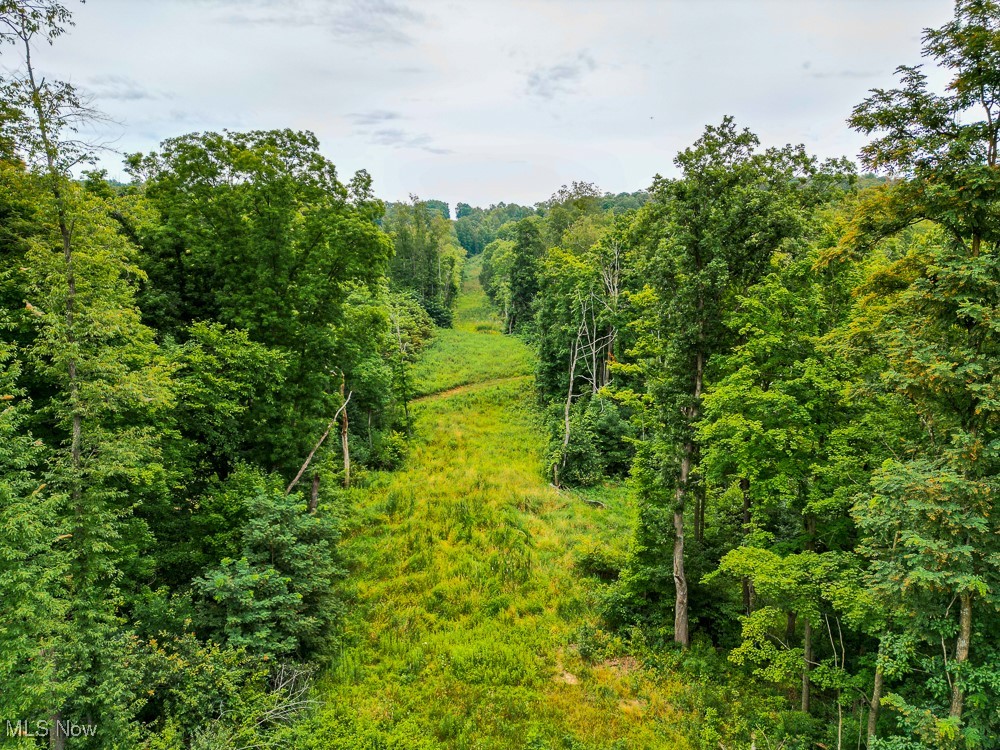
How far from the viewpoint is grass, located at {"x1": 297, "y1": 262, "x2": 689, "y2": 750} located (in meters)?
10.4

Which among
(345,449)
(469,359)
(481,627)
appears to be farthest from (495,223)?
(481,627)

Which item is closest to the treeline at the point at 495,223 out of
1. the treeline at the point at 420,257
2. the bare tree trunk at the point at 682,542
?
the treeline at the point at 420,257

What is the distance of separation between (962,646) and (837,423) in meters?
4.47

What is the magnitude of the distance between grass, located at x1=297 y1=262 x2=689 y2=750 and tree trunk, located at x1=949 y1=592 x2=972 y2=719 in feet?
16.7

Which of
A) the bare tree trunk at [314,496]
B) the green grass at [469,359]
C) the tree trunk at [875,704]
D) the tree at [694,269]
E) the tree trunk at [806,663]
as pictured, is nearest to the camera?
the tree trunk at [875,704]

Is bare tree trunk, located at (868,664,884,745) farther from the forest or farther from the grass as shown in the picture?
→ the grass

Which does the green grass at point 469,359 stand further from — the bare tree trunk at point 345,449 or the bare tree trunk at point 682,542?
the bare tree trunk at point 682,542

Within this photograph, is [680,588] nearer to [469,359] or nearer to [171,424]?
[171,424]

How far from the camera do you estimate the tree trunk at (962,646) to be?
21.6ft

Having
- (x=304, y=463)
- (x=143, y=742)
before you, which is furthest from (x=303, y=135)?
(x=143, y=742)

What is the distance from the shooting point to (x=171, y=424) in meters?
11.2

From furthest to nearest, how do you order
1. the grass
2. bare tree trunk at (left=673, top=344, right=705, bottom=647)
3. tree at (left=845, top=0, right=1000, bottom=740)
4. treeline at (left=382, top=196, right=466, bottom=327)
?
treeline at (left=382, top=196, right=466, bottom=327) < bare tree trunk at (left=673, top=344, right=705, bottom=647) < the grass < tree at (left=845, top=0, right=1000, bottom=740)

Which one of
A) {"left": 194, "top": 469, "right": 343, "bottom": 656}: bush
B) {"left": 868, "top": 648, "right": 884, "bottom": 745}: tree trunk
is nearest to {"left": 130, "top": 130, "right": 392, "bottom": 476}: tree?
{"left": 194, "top": 469, "right": 343, "bottom": 656}: bush

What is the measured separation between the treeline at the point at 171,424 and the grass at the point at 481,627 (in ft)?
4.85
